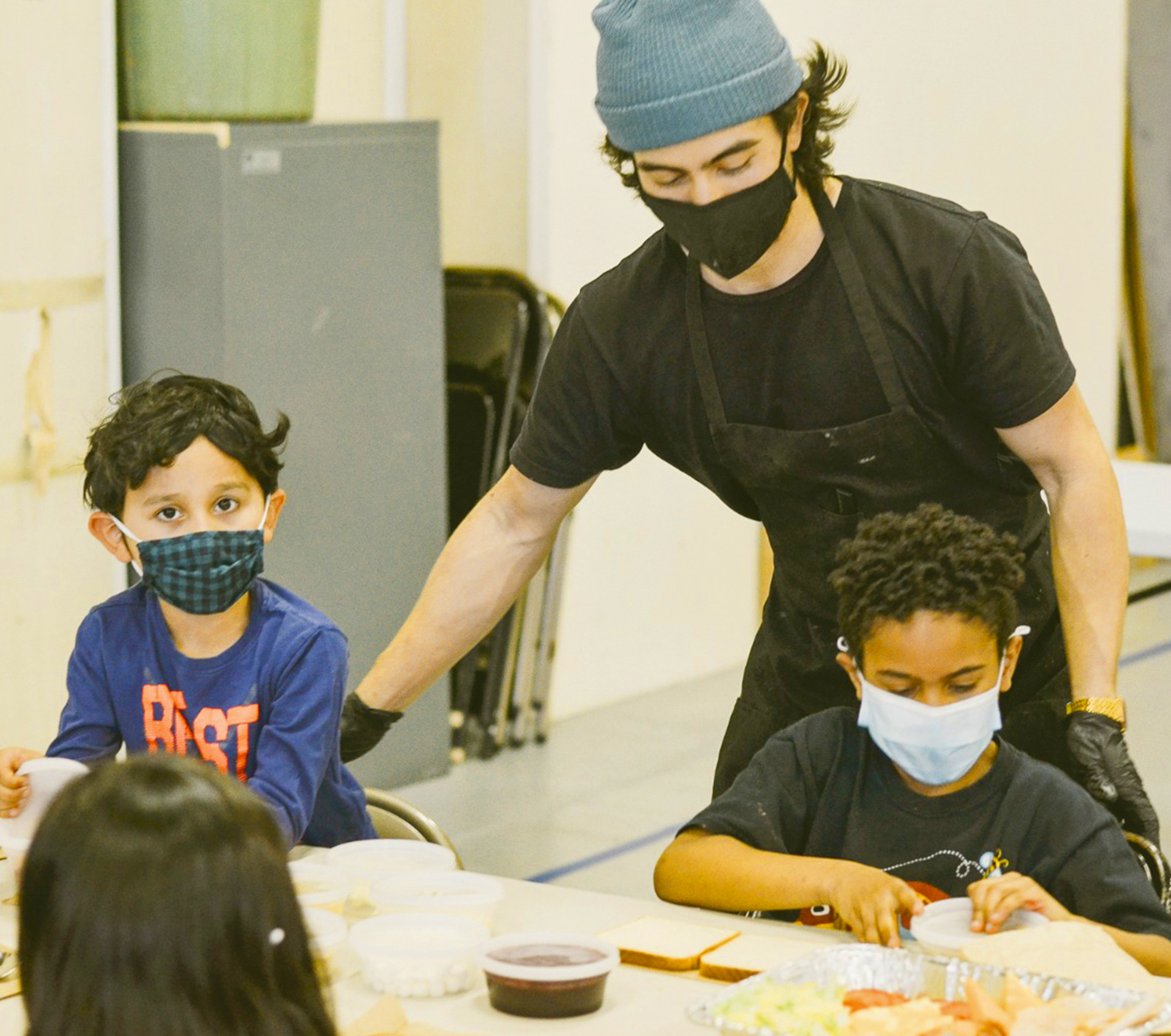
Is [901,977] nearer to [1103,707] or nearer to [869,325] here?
[1103,707]

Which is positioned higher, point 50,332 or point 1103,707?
point 50,332

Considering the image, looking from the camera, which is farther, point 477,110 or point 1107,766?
point 477,110

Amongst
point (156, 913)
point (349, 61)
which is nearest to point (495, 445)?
point (349, 61)

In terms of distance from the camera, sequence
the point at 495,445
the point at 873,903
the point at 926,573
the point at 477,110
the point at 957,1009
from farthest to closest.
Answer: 1. the point at 477,110
2. the point at 495,445
3. the point at 926,573
4. the point at 873,903
5. the point at 957,1009

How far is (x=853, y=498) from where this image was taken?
228 centimetres

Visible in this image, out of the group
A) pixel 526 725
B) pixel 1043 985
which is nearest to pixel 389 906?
pixel 1043 985

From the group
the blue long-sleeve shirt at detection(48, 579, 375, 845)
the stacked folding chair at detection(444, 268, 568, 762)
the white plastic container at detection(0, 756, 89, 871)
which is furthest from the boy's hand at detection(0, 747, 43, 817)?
the stacked folding chair at detection(444, 268, 568, 762)

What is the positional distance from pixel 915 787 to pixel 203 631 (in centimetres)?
89

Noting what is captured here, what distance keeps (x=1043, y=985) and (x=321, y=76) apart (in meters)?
4.11

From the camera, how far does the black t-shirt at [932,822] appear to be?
1920 millimetres

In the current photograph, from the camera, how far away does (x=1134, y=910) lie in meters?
1.87

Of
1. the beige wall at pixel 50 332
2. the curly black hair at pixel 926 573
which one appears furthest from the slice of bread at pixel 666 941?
the beige wall at pixel 50 332

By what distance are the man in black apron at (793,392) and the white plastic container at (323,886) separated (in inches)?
18.1

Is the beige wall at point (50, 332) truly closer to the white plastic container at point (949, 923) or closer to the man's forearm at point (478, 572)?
the man's forearm at point (478, 572)
